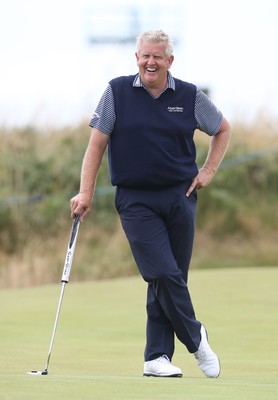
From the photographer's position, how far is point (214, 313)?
456 inches

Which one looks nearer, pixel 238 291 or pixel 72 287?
pixel 238 291

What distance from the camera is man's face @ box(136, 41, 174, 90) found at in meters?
6.52

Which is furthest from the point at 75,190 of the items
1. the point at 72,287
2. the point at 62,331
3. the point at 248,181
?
the point at 62,331

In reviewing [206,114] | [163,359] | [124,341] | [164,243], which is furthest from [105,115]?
[124,341]

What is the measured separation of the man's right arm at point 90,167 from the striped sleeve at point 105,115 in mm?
37

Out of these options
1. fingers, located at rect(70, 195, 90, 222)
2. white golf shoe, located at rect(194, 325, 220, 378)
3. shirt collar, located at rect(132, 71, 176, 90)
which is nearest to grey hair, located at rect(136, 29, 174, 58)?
shirt collar, located at rect(132, 71, 176, 90)

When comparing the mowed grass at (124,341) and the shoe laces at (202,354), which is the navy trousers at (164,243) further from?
the mowed grass at (124,341)

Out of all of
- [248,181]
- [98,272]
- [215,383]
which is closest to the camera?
[215,383]

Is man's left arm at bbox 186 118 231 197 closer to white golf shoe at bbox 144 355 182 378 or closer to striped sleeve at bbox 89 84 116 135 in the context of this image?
striped sleeve at bbox 89 84 116 135

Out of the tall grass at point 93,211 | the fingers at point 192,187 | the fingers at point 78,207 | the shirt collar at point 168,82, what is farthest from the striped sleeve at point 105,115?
the tall grass at point 93,211

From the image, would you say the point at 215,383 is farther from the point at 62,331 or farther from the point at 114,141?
the point at 62,331

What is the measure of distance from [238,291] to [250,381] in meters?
A: 7.23

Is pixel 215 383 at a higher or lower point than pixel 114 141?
lower

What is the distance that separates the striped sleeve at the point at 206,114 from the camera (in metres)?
6.70
